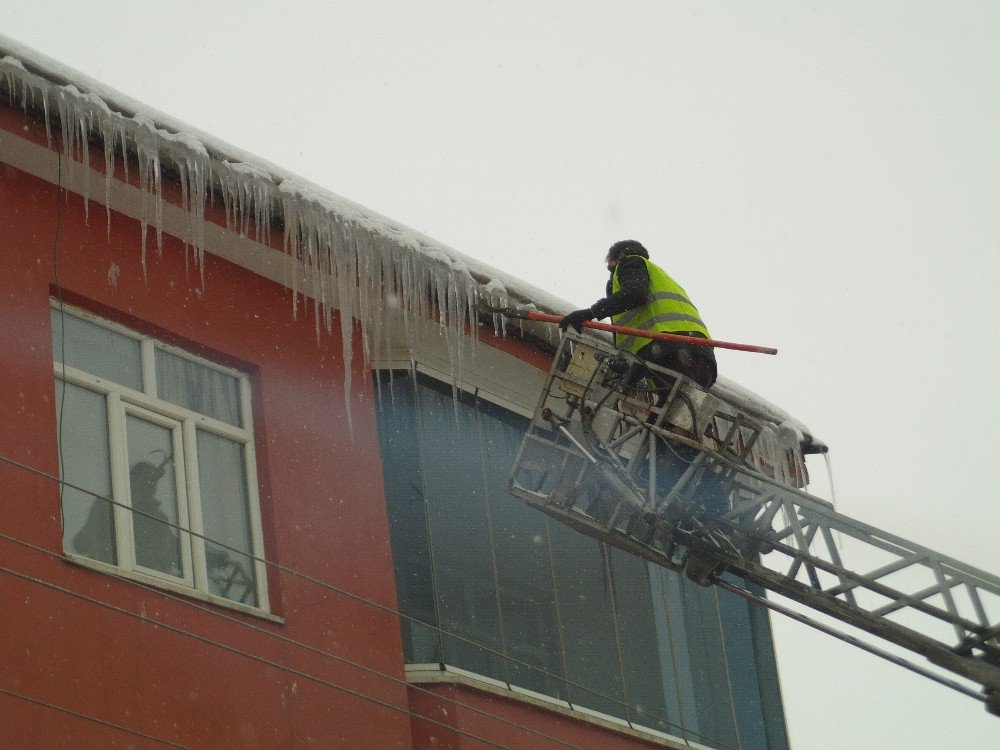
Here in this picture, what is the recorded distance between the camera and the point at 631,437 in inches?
295

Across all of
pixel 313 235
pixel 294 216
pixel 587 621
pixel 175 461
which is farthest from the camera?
pixel 587 621

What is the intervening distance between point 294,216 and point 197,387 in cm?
104

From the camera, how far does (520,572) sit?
30.1 feet

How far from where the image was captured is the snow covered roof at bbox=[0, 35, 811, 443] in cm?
666

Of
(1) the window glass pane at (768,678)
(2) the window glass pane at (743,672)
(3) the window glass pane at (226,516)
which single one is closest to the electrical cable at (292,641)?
(3) the window glass pane at (226,516)

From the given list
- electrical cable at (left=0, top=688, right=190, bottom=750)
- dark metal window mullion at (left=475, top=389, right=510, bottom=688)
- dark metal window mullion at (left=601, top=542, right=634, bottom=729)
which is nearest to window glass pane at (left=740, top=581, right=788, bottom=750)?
dark metal window mullion at (left=601, top=542, right=634, bottom=729)

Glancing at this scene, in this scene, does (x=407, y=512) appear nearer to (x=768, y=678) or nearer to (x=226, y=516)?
(x=226, y=516)

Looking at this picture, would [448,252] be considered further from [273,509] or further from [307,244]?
[273,509]

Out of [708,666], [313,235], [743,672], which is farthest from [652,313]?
[743,672]

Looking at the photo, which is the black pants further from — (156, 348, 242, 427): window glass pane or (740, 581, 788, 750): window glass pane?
(740, 581, 788, 750): window glass pane

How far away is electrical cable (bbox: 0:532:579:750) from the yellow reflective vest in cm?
214

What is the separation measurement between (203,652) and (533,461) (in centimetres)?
231

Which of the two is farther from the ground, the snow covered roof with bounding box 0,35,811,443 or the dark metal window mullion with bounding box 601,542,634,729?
the snow covered roof with bounding box 0,35,811,443

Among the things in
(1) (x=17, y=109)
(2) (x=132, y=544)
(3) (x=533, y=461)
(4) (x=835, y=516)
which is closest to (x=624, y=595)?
(3) (x=533, y=461)
